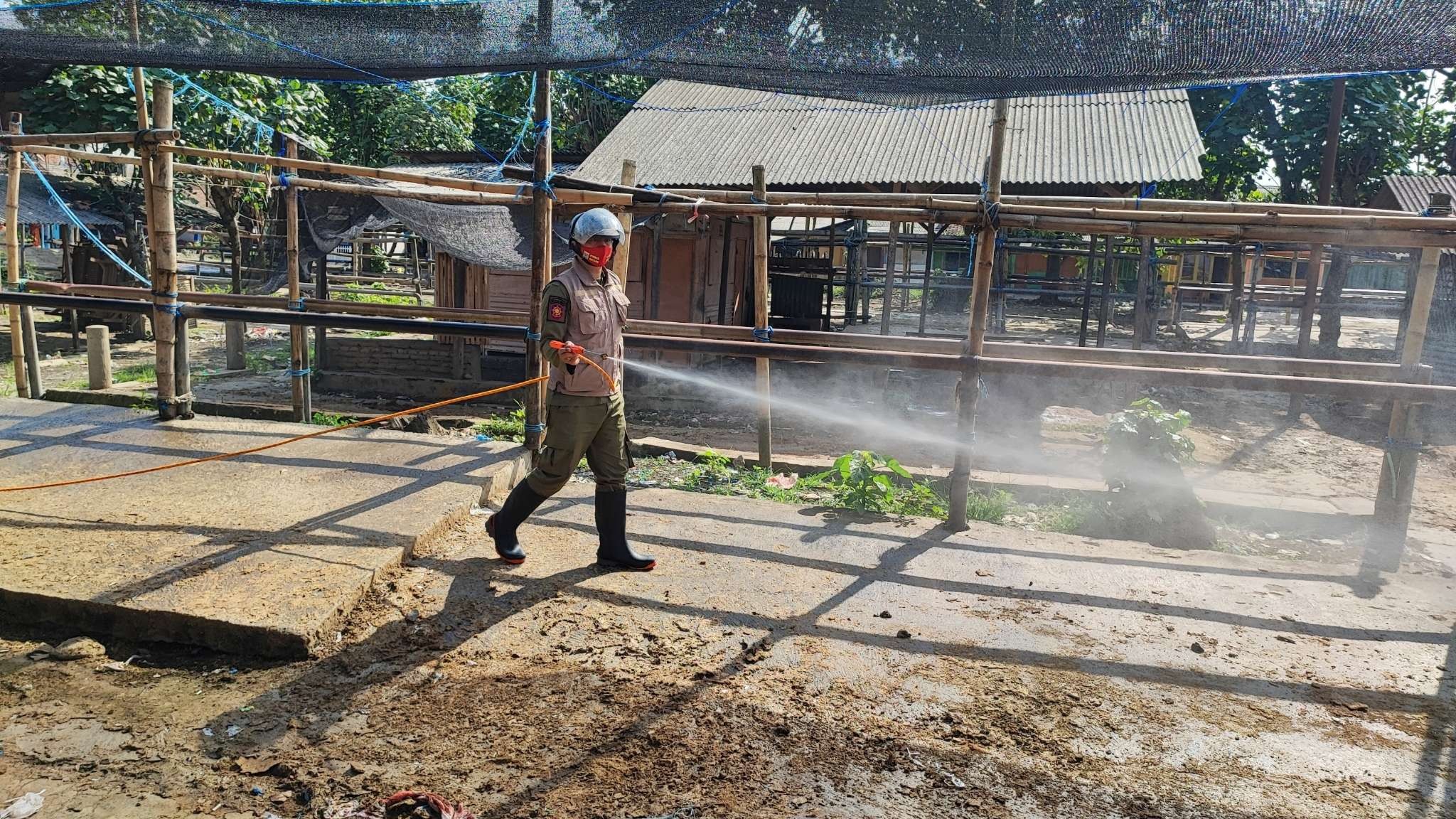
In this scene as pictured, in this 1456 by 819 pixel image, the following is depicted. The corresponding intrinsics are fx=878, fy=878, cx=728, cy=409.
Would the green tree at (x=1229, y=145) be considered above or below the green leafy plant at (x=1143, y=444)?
above

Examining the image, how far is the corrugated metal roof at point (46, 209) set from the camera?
1403 centimetres

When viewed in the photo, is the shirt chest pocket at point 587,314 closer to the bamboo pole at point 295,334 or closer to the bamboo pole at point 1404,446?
the bamboo pole at point 295,334

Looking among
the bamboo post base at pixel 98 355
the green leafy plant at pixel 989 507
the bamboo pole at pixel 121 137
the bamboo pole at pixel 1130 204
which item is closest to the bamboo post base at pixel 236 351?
the bamboo post base at pixel 98 355

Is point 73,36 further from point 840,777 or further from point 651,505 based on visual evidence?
point 840,777

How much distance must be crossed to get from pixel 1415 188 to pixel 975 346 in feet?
61.8

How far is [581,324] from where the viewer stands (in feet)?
13.3

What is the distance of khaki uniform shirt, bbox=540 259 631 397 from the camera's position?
3969 millimetres

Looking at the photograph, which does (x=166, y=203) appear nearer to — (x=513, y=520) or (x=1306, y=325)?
(x=513, y=520)

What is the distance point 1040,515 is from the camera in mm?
6520

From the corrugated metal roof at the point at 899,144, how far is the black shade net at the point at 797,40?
6.01 meters

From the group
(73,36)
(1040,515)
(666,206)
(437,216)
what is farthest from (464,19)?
(1040,515)

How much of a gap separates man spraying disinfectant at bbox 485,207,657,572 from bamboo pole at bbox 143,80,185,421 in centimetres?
320

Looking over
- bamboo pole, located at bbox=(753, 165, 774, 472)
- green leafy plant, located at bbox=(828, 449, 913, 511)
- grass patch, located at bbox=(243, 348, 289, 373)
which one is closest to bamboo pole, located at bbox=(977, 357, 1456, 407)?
green leafy plant, located at bbox=(828, 449, 913, 511)

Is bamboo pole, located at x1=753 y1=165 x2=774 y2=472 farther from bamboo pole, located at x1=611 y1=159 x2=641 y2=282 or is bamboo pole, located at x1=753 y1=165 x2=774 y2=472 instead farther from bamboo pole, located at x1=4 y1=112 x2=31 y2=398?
bamboo pole, located at x1=4 y1=112 x2=31 y2=398
